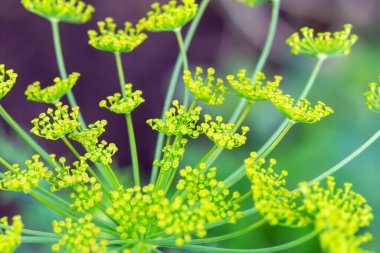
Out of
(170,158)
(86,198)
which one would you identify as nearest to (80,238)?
(86,198)

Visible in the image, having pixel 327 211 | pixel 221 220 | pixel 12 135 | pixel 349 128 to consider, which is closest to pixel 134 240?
pixel 221 220

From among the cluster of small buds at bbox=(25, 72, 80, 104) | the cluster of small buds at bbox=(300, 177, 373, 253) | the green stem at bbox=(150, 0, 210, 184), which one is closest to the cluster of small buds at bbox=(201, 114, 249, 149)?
the green stem at bbox=(150, 0, 210, 184)

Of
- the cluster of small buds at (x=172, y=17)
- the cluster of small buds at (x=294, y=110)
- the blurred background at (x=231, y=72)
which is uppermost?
the blurred background at (x=231, y=72)

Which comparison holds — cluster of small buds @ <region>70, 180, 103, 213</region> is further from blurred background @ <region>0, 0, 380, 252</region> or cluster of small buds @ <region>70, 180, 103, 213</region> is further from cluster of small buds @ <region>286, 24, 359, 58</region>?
blurred background @ <region>0, 0, 380, 252</region>

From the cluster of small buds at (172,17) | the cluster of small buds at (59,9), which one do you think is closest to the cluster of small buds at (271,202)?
the cluster of small buds at (172,17)

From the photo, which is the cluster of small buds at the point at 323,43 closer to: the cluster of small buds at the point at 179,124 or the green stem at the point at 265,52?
the green stem at the point at 265,52

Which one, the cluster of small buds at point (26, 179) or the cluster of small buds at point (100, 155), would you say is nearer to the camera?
the cluster of small buds at point (26, 179)
